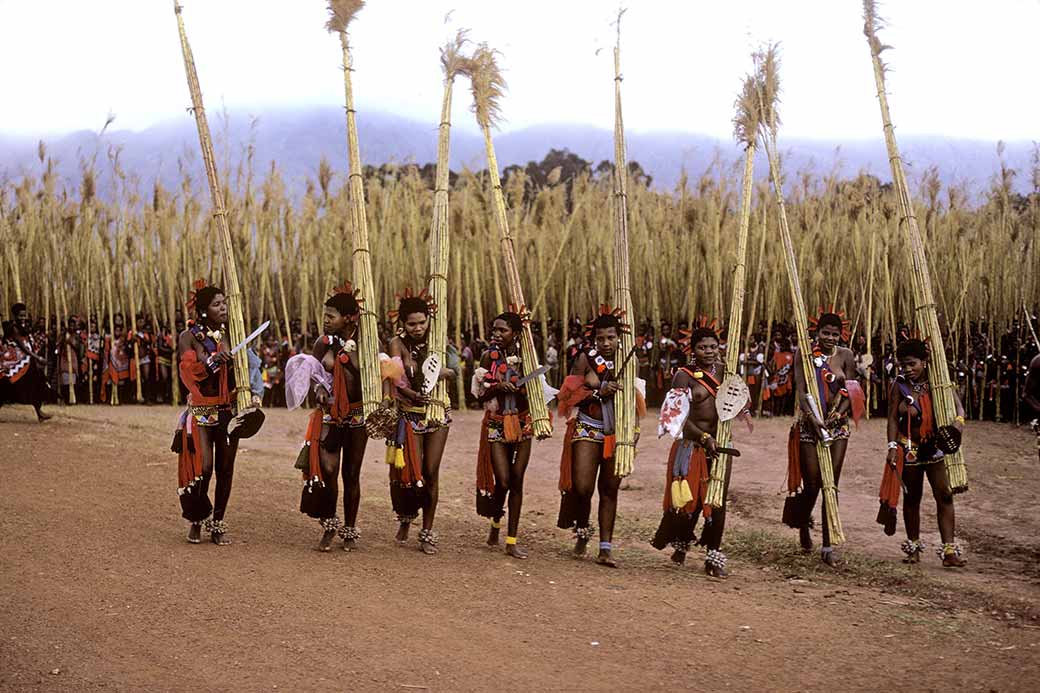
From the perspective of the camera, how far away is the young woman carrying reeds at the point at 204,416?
6.41 m

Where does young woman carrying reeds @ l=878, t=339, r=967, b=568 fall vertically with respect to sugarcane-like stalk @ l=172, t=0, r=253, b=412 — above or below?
below

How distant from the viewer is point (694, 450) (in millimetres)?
6289

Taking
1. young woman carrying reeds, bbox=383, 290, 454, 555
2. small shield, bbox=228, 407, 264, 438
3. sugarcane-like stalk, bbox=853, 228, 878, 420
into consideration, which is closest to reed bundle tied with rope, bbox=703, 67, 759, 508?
young woman carrying reeds, bbox=383, 290, 454, 555

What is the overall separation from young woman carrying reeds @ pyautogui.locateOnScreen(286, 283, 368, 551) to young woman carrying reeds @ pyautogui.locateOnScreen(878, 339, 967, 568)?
11.3 ft

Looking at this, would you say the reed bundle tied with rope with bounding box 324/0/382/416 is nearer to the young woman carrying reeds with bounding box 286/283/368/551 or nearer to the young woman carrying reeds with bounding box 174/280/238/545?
the young woman carrying reeds with bounding box 286/283/368/551

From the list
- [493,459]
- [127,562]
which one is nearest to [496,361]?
[493,459]

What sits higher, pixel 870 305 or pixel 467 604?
pixel 870 305

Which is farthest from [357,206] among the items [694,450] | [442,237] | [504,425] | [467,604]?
[467,604]

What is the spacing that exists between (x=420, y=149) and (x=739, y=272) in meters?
106

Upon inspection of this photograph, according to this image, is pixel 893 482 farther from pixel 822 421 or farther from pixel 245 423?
pixel 245 423

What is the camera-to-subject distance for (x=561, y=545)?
716 centimetres

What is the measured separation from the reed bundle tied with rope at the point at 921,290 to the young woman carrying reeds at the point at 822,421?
510 mm

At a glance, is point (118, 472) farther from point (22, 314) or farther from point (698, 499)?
point (698, 499)

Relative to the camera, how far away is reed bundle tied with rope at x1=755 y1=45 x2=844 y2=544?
6.73 metres
